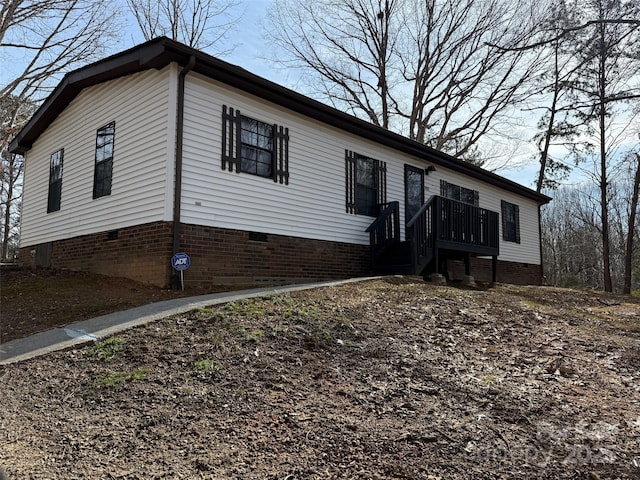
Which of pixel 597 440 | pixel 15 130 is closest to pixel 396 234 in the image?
pixel 597 440

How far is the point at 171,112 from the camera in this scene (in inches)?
273

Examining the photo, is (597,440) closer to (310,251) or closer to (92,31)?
(310,251)

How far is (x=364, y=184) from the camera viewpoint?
10.1m

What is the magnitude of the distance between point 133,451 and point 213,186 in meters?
5.26

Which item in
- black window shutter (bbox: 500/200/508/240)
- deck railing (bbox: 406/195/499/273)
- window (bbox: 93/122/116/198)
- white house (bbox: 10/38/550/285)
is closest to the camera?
white house (bbox: 10/38/550/285)

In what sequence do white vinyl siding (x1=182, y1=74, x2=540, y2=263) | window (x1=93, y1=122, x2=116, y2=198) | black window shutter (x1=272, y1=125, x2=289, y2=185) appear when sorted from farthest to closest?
window (x1=93, y1=122, x2=116, y2=198) < black window shutter (x1=272, y1=125, x2=289, y2=185) < white vinyl siding (x1=182, y1=74, x2=540, y2=263)

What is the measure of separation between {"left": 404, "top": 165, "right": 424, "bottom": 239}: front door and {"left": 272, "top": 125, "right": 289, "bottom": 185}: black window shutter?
3.85 metres

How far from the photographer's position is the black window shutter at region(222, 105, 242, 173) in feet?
24.6

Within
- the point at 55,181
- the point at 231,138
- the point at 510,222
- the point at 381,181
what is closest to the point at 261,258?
the point at 231,138

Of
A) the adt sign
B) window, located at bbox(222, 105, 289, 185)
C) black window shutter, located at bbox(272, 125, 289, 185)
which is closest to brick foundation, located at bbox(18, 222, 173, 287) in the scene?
the adt sign

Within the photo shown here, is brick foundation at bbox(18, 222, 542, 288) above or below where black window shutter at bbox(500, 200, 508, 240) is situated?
below

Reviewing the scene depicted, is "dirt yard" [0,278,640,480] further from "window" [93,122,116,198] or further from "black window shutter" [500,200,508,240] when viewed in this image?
"black window shutter" [500,200,508,240]

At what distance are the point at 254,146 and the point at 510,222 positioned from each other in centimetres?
1092

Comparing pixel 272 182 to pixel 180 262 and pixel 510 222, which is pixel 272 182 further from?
pixel 510 222
